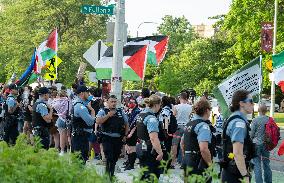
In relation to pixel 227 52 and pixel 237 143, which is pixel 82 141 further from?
pixel 227 52

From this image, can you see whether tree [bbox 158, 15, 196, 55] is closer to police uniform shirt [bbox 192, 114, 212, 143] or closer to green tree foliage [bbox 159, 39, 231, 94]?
green tree foliage [bbox 159, 39, 231, 94]

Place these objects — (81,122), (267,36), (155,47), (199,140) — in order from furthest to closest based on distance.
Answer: (267,36)
(155,47)
(81,122)
(199,140)

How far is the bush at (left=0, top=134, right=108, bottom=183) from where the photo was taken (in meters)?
4.92

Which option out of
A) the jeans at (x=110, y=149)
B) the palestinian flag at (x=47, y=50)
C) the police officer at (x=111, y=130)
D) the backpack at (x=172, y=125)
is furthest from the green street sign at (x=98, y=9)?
the palestinian flag at (x=47, y=50)

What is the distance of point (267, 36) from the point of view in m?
37.9

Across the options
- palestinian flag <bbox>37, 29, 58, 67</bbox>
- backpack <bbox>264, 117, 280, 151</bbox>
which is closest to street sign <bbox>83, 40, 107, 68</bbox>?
palestinian flag <bbox>37, 29, 58, 67</bbox>

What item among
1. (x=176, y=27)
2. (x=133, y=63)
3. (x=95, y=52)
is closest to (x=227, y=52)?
(x=95, y=52)

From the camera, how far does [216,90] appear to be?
11.3 meters

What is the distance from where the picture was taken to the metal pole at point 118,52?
14570 mm

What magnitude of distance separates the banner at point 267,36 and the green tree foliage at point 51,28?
20.9m

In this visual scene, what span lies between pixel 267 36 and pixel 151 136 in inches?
1160

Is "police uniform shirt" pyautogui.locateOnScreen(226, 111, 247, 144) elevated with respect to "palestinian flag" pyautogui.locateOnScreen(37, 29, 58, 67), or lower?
lower

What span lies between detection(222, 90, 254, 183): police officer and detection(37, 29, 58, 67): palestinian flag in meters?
16.6

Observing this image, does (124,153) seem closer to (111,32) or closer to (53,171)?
(111,32)
